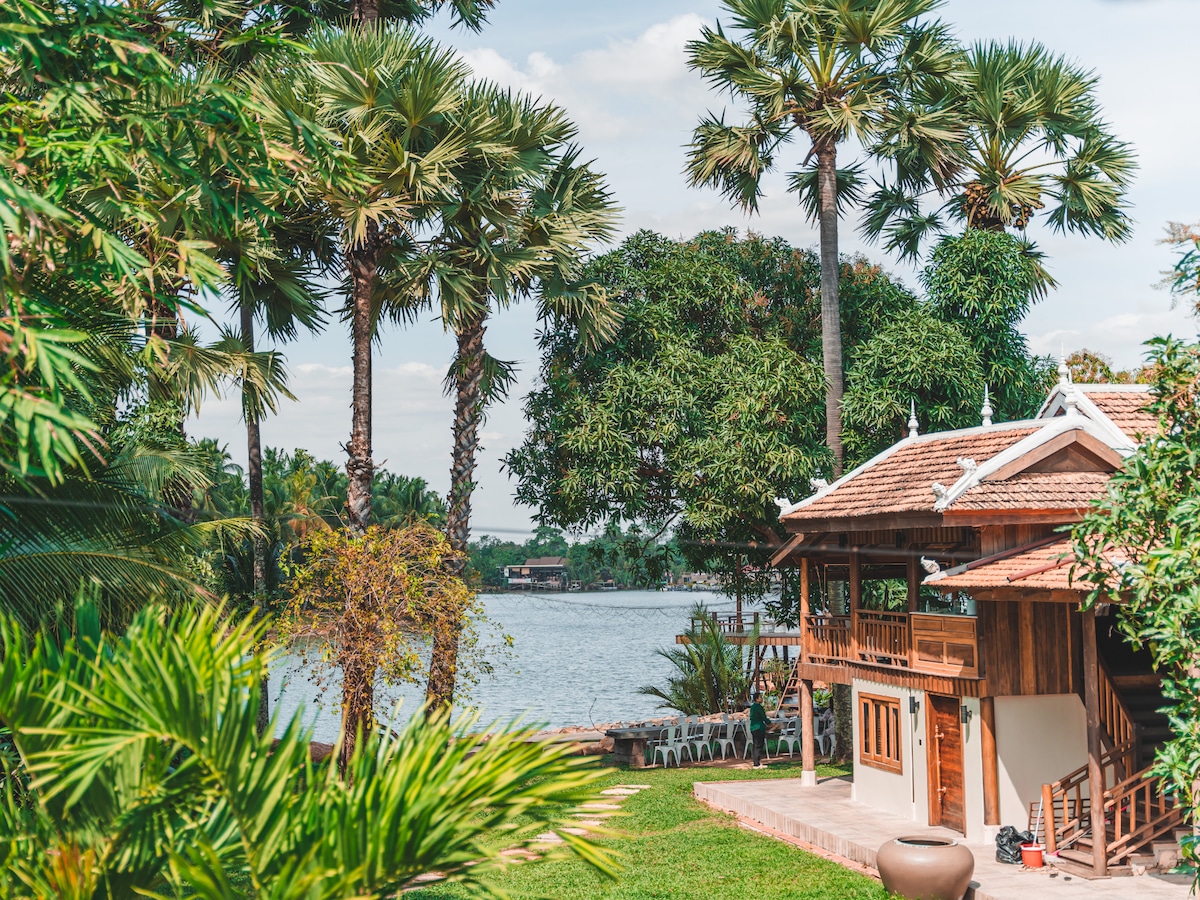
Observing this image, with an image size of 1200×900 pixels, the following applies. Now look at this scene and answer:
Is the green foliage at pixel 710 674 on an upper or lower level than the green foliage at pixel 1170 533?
lower

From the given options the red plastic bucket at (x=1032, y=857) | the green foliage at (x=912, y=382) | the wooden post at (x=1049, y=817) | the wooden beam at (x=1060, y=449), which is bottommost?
the red plastic bucket at (x=1032, y=857)

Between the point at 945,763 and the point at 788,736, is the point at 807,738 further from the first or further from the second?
the point at 788,736

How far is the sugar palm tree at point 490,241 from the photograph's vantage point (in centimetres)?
1898

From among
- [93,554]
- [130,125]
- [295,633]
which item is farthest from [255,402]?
[130,125]

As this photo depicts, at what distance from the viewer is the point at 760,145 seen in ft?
82.1

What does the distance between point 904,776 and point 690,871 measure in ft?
13.4

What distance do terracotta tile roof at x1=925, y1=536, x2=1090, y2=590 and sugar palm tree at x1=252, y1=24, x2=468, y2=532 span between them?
9066 millimetres

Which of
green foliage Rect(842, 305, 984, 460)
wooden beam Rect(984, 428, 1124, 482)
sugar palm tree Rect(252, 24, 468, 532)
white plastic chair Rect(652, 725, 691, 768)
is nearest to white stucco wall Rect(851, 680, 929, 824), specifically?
wooden beam Rect(984, 428, 1124, 482)

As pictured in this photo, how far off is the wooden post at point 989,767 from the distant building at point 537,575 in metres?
95.7

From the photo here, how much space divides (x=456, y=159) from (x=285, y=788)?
1491 cm

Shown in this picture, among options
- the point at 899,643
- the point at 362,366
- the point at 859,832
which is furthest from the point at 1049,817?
the point at 362,366

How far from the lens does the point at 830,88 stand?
23781mm

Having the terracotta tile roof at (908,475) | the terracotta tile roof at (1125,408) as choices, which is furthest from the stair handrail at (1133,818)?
the terracotta tile roof at (1125,408)

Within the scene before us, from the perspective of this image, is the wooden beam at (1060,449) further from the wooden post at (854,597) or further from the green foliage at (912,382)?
the green foliage at (912,382)
